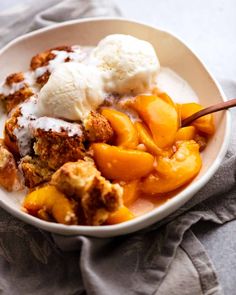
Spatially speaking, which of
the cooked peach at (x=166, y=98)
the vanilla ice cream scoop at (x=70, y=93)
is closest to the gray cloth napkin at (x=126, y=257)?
the cooked peach at (x=166, y=98)

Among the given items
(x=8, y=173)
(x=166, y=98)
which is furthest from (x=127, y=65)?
(x=8, y=173)

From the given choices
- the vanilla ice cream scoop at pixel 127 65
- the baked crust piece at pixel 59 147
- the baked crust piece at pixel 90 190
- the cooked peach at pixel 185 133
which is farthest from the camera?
the vanilla ice cream scoop at pixel 127 65

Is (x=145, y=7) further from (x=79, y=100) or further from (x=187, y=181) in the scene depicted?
(x=187, y=181)

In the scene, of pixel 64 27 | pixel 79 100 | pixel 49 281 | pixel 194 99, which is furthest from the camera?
pixel 64 27

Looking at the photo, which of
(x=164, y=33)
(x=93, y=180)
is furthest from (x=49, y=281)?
(x=164, y=33)

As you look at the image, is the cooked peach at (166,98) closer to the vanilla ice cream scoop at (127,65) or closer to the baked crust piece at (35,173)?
the vanilla ice cream scoop at (127,65)

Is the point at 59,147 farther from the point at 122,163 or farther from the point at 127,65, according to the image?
the point at 127,65

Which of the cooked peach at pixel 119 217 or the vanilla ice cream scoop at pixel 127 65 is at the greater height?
the vanilla ice cream scoop at pixel 127 65

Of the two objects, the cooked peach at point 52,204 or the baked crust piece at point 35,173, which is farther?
the baked crust piece at point 35,173
